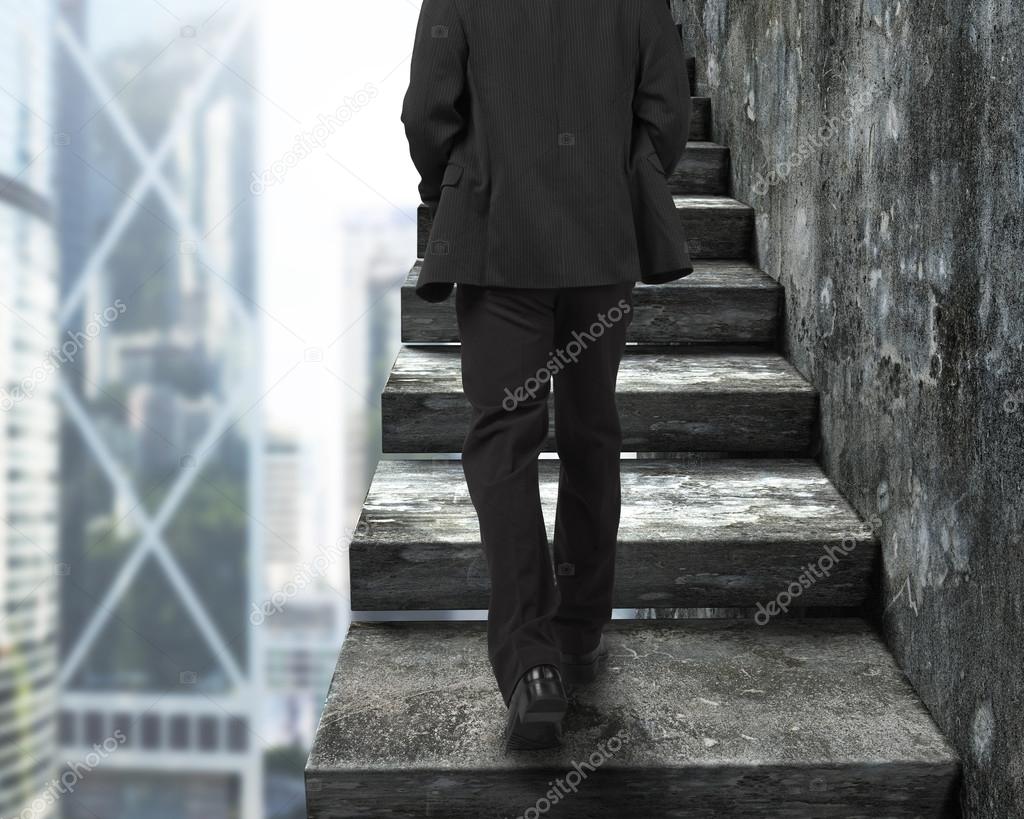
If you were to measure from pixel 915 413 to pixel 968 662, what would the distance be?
0.46m

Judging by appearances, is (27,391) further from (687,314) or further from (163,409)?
(687,314)

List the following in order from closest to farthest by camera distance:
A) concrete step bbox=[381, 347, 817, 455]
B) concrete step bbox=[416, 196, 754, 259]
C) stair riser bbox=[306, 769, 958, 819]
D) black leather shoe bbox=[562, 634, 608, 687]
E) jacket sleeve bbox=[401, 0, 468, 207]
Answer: jacket sleeve bbox=[401, 0, 468, 207] → stair riser bbox=[306, 769, 958, 819] → black leather shoe bbox=[562, 634, 608, 687] → concrete step bbox=[381, 347, 817, 455] → concrete step bbox=[416, 196, 754, 259]

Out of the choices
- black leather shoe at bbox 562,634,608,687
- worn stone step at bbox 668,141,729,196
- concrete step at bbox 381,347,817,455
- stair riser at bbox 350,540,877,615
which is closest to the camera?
black leather shoe at bbox 562,634,608,687

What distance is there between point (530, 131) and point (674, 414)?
1175 mm

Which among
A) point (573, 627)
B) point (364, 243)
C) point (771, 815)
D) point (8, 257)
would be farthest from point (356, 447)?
point (771, 815)

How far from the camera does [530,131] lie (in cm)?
129

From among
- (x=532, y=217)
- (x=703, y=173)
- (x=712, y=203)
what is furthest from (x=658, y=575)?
(x=703, y=173)

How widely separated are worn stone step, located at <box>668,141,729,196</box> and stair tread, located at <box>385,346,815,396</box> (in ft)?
2.77

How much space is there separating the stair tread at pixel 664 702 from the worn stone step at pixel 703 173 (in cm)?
182

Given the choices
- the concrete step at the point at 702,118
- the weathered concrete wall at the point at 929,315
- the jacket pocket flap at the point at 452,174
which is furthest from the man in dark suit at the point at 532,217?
the concrete step at the point at 702,118

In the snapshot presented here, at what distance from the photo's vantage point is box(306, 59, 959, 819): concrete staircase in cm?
143

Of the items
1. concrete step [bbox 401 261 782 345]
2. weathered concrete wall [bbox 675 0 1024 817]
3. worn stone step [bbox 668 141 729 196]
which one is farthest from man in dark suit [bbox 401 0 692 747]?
worn stone step [bbox 668 141 729 196]

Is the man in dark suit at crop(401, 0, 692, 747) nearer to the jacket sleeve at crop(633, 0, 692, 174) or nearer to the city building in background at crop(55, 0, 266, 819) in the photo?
the jacket sleeve at crop(633, 0, 692, 174)

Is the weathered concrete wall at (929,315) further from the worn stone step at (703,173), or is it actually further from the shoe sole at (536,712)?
the worn stone step at (703,173)
